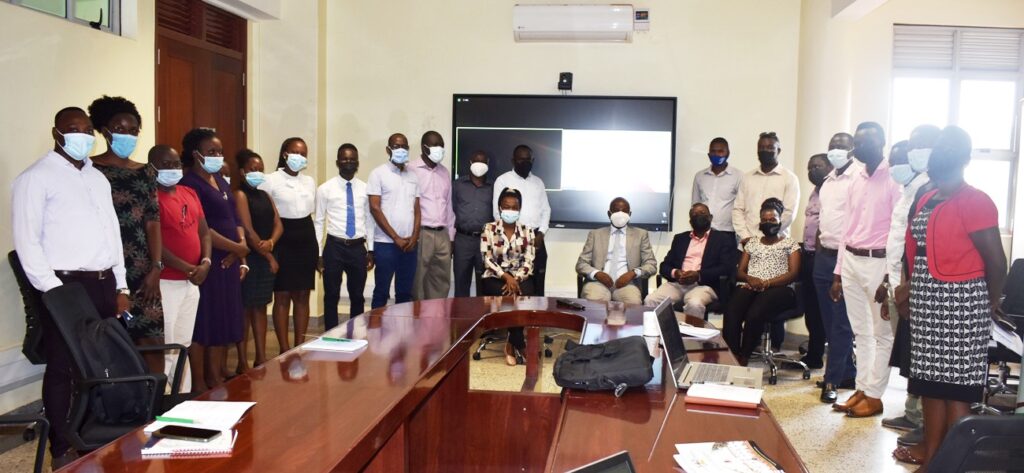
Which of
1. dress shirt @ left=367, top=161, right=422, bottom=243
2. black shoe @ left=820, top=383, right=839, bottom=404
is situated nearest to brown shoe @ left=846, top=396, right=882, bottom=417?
black shoe @ left=820, top=383, right=839, bottom=404

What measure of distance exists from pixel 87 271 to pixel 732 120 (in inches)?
207

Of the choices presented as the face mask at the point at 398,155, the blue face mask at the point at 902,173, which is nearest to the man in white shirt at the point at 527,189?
the face mask at the point at 398,155

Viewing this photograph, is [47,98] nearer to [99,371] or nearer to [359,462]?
[99,371]

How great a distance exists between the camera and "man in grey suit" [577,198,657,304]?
575 cm

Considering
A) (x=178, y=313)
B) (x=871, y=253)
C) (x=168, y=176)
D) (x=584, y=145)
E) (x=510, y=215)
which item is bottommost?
(x=178, y=313)

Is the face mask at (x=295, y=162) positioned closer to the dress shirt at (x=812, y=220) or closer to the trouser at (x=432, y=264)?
the trouser at (x=432, y=264)

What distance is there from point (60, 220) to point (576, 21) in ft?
15.2

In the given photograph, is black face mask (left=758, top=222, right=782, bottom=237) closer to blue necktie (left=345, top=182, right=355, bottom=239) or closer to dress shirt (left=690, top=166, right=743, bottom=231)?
dress shirt (left=690, top=166, right=743, bottom=231)

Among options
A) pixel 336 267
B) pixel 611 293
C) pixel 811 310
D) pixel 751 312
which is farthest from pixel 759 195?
pixel 336 267

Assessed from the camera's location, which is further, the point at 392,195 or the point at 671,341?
the point at 392,195

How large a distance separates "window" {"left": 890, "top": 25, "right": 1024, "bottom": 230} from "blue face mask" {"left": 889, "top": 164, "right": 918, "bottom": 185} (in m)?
3.38

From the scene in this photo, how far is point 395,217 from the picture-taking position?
19.1 feet

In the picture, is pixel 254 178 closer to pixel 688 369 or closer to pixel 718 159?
pixel 688 369

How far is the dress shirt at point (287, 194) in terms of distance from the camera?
5301 mm
